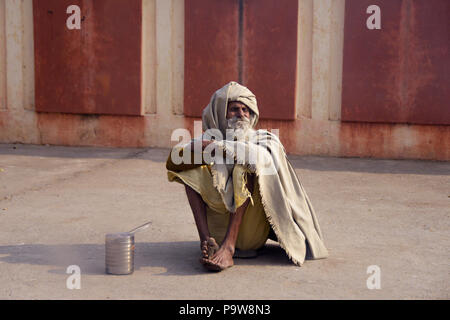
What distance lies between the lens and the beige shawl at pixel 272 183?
4.09 metres

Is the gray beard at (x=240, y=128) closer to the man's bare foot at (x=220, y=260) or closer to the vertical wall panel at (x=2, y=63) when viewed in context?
the man's bare foot at (x=220, y=260)

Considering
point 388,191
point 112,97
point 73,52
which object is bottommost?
point 388,191

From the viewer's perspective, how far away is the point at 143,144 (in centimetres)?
1088

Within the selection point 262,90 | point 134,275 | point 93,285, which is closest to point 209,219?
point 134,275

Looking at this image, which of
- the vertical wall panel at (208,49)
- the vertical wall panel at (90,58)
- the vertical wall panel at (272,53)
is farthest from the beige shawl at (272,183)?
the vertical wall panel at (90,58)

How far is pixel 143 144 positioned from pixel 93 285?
726cm

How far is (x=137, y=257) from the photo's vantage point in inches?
173

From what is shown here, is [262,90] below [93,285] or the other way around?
the other way around

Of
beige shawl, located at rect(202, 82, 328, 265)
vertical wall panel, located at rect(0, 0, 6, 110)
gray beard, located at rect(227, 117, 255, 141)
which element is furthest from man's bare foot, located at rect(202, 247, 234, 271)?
vertical wall panel, located at rect(0, 0, 6, 110)

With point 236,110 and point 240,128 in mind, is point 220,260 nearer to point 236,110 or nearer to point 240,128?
point 240,128

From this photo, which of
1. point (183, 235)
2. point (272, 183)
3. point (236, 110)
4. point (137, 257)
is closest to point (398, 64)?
point (183, 235)

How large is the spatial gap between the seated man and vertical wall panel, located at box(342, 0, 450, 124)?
6.05 meters
